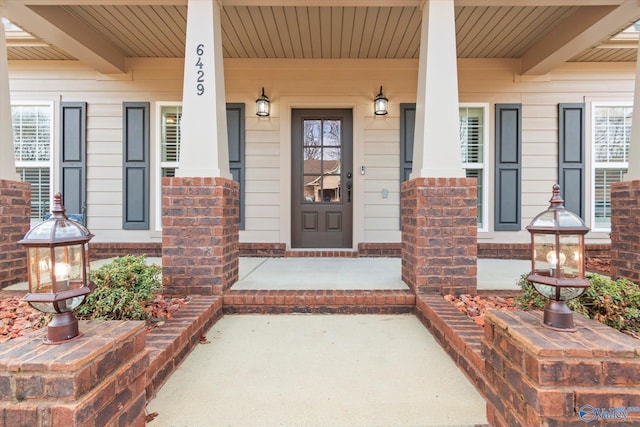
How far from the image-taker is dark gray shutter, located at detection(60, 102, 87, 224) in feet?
15.5

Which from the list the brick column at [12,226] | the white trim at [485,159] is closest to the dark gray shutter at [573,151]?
the white trim at [485,159]

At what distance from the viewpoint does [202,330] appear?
7.32ft

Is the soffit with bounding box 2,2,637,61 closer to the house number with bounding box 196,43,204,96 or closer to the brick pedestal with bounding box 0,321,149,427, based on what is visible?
the house number with bounding box 196,43,204,96

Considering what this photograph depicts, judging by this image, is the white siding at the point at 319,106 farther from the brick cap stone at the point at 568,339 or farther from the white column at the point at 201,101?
the brick cap stone at the point at 568,339

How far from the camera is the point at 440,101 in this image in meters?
2.71

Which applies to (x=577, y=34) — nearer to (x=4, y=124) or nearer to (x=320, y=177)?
(x=320, y=177)

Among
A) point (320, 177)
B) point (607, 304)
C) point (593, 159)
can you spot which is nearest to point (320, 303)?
point (607, 304)

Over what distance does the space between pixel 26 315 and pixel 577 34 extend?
5707 millimetres

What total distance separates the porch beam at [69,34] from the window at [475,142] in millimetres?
4824

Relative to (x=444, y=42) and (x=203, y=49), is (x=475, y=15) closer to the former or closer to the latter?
(x=444, y=42)

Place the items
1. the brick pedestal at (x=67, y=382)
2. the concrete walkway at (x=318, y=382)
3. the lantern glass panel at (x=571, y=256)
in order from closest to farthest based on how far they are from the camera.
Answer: the brick pedestal at (x=67, y=382) < the lantern glass panel at (x=571, y=256) < the concrete walkway at (x=318, y=382)

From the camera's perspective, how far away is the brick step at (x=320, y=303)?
2.63 m

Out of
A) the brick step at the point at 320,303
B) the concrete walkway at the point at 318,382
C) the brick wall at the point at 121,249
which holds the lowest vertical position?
the concrete walkway at the point at 318,382

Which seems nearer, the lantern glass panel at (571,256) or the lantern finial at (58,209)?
the lantern finial at (58,209)
